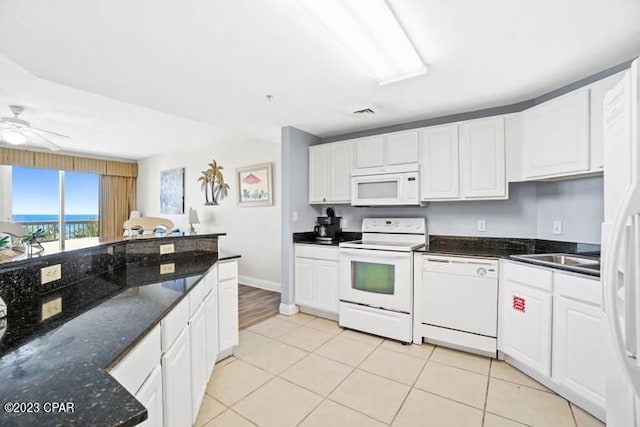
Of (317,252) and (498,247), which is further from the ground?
(498,247)

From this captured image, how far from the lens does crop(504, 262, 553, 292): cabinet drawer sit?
1.92 metres

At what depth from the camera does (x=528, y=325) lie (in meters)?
2.05

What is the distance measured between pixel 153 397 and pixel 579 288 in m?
2.35

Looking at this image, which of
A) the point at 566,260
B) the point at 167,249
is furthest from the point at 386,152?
the point at 167,249

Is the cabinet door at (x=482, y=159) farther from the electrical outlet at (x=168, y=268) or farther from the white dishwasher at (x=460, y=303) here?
the electrical outlet at (x=168, y=268)

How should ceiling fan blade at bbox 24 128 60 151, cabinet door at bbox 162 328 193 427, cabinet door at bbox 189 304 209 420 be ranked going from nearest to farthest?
1. cabinet door at bbox 162 328 193 427
2. cabinet door at bbox 189 304 209 420
3. ceiling fan blade at bbox 24 128 60 151

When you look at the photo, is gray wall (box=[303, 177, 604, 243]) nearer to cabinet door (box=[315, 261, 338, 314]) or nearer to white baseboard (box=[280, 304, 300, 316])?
cabinet door (box=[315, 261, 338, 314])

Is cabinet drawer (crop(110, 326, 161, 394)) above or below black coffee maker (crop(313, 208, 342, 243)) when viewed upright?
below

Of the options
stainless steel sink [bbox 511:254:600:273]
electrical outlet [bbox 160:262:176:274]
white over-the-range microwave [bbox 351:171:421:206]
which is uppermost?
white over-the-range microwave [bbox 351:171:421:206]

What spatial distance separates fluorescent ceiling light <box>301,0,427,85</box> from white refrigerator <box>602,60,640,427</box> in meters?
1.07

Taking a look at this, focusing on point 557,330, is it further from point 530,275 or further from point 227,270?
point 227,270

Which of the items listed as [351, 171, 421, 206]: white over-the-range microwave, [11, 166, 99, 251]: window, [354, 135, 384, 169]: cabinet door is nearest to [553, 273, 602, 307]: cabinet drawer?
[351, 171, 421, 206]: white over-the-range microwave

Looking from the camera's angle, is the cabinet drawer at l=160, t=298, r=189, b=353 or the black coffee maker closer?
the cabinet drawer at l=160, t=298, r=189, b=353

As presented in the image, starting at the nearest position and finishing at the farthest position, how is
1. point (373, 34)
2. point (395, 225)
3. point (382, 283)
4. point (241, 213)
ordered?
point (373, 34) → point (382, 283) → point (395, 225) → point (241, 213)
